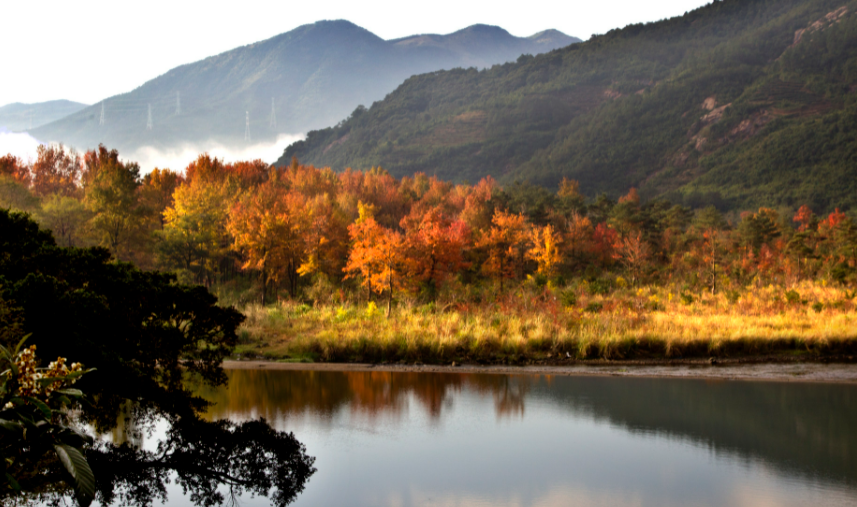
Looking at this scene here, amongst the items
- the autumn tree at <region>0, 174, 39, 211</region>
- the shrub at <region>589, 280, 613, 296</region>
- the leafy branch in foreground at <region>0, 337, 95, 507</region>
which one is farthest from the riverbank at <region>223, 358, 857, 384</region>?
Result: the autumn tree at <region>0, 174, 39, 211</region>

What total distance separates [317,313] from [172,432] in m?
13.5

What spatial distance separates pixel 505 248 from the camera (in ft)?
125

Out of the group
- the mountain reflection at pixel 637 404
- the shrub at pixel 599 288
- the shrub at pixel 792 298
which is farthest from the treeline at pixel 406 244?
the mountain reflection at pixel 637 404

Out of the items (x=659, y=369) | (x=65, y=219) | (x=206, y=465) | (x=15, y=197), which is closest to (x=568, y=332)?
(x=659, y=369)

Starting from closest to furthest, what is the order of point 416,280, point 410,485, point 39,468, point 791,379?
point 39,468, point 410,485, point 791,379, point 416,280

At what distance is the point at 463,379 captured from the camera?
49.0 feet

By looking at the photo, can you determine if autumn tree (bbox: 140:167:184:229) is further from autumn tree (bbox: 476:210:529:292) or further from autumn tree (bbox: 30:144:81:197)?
autumn tree (bbox: 476:210:529:292)

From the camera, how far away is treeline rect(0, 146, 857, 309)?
2884cm

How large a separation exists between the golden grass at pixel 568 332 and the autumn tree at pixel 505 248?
→ 13468 millimetres

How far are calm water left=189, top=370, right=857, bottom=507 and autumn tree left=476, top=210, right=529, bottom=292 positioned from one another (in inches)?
824

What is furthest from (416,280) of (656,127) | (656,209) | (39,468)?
(656,127)

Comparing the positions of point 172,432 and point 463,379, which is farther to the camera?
point 463,379

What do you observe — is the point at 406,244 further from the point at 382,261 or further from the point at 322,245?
the point at 322,245

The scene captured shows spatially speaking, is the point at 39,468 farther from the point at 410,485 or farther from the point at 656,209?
the point at 656,209
